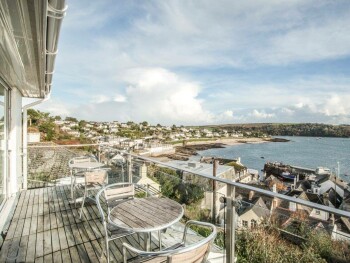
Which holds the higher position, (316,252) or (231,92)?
(231,92)

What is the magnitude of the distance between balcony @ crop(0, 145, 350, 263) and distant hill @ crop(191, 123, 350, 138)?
101 m

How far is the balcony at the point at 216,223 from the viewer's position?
6.19 ft

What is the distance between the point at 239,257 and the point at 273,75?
3923 centimetres

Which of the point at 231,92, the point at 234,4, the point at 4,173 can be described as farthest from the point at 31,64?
the point at 231,92

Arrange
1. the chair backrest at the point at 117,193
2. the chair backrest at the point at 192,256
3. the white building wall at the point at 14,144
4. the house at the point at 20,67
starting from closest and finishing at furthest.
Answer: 1. the chair backrest at the point at 192,256
2. the house at the point at 20,67
3. the chair backrest at the point at 117,193
4. the white building wall at the point at 14,144

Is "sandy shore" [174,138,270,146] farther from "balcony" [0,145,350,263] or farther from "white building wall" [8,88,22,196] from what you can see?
"balcony" [0,145,350,263]

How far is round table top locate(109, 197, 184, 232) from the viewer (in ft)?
6.11

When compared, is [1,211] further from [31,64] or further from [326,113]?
[326,113]

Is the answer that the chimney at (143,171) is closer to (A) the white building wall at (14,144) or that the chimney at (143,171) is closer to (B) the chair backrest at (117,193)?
(B) the chair backrest at (117,193)

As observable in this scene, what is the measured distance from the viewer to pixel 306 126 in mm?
93250

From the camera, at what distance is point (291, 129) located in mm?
100688

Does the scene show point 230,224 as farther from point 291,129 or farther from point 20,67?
point 291,129

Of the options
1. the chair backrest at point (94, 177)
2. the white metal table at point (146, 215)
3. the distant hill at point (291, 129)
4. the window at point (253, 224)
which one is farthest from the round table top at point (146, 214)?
the distant hill at point (291, 129)

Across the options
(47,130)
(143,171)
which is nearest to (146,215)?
(143,171)
